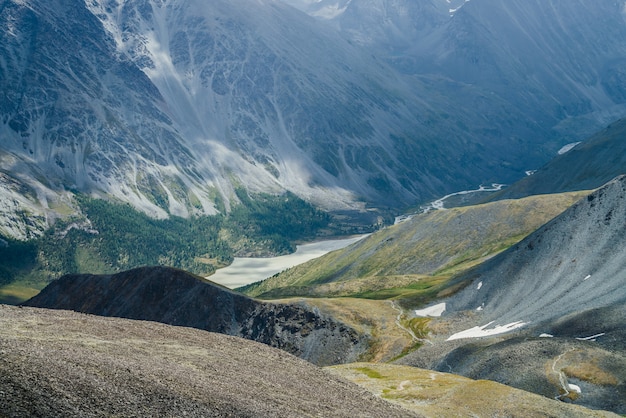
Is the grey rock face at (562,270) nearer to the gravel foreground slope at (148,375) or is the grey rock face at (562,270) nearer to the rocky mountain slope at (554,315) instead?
the rocky mountain slope at (554,315)

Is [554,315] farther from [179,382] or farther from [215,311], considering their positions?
[179,382]

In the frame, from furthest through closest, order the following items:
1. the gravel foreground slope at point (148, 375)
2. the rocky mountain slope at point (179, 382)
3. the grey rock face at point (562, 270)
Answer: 1. the grey rock face at point (562, 270)
2. the rocky mountain slope at point (179, 382)
3. the gravel foreground slope at point (148, 375)

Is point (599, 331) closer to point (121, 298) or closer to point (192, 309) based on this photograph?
point (192, 309)

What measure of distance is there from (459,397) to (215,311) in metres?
91.2

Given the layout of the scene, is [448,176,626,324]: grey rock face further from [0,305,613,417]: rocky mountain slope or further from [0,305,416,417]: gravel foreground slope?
[0,305,416,417]: gravel foreground slope

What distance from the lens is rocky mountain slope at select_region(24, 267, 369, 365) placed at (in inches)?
6181

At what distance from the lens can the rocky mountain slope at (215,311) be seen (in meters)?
157

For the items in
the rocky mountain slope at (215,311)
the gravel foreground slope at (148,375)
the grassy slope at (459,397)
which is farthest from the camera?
the rocky mountain slope at (215,311)

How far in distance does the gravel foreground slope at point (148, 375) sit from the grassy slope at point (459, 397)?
1225 centimetres

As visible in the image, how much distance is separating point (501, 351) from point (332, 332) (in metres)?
52.3

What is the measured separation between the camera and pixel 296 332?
162 m

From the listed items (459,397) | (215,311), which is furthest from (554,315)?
(215,311)

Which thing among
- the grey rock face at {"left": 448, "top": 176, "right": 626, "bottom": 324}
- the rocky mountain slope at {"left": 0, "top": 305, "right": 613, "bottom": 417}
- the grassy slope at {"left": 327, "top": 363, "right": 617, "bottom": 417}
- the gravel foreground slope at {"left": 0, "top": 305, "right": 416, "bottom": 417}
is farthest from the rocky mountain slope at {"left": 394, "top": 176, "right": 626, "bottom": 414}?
the gravel foreground slope at {"left": 0, "top": 305, "right": 416, "bottom": 417}

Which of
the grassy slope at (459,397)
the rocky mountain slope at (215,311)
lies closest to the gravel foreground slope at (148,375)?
the grassy slope at (459,397)
